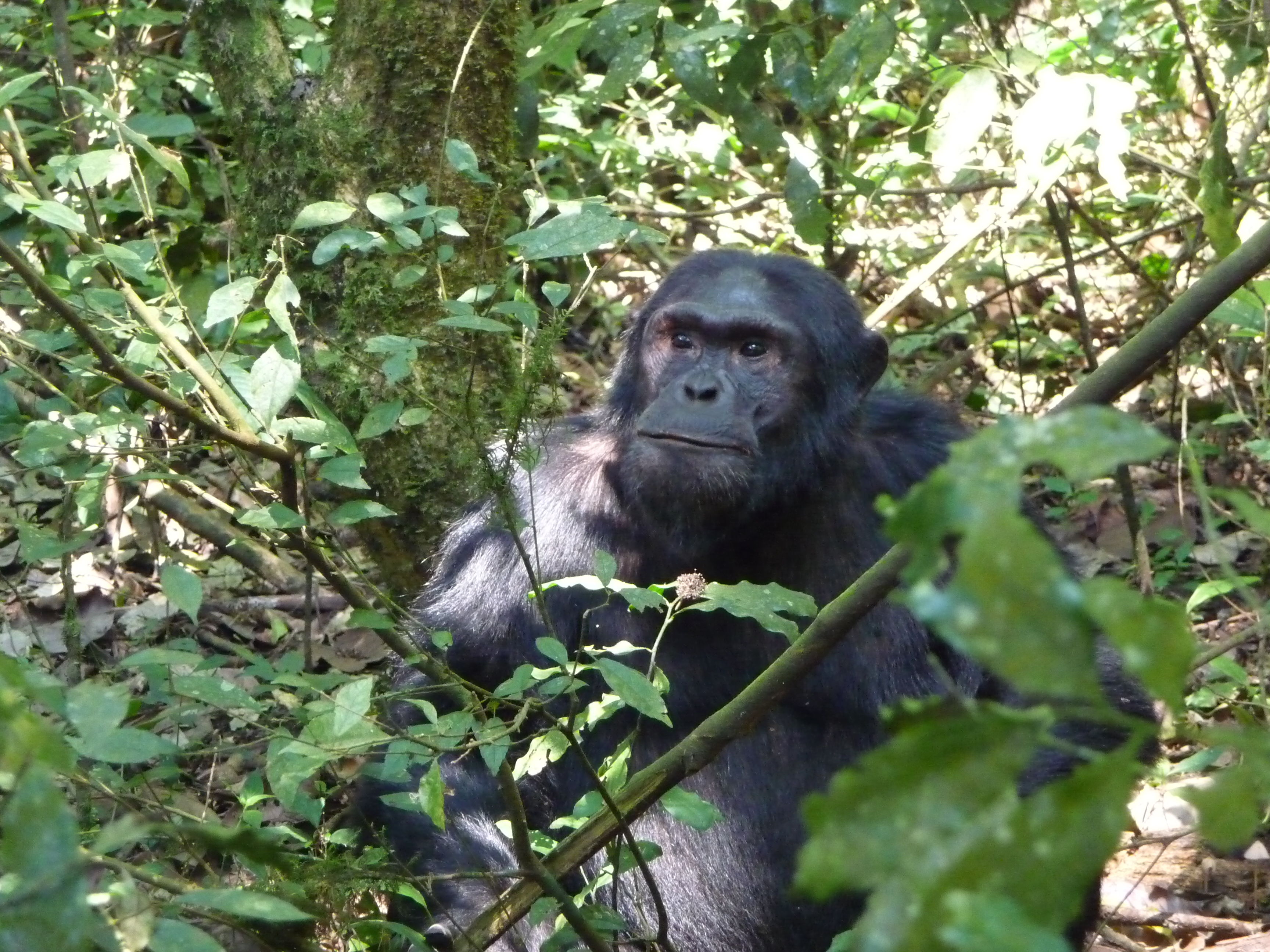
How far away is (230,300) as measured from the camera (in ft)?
10.4

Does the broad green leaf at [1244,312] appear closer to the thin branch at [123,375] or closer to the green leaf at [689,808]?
the green leaf at [689,808]

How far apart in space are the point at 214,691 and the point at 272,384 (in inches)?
25.2

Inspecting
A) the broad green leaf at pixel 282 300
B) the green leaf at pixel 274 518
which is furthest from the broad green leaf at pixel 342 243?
the green leaf at pixel 274 518

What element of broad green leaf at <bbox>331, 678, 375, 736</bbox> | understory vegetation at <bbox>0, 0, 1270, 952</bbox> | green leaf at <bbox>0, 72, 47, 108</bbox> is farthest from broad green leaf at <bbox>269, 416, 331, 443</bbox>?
green leaf at <bbox>0, 72, 47, 108</bbox>

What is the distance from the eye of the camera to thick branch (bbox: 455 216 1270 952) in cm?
229

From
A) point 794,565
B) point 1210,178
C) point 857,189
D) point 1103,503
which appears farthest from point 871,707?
point 1103,503

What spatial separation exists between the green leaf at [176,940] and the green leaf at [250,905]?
0.04m

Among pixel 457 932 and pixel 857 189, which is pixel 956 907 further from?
pixel 857 189

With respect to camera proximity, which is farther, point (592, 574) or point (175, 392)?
point (592, 574)

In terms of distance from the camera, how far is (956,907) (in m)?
0.90

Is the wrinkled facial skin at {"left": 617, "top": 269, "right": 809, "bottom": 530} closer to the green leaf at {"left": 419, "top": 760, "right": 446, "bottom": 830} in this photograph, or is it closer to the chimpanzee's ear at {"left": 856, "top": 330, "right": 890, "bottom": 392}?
the chimpanzee's ear at {"left": 856, "top": 330, "right": 890, "bottom": 392}

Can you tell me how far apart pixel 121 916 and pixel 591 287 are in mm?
6917

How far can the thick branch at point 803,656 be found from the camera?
229 cm

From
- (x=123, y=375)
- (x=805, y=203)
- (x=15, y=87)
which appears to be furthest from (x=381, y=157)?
(x=123, y=375)
